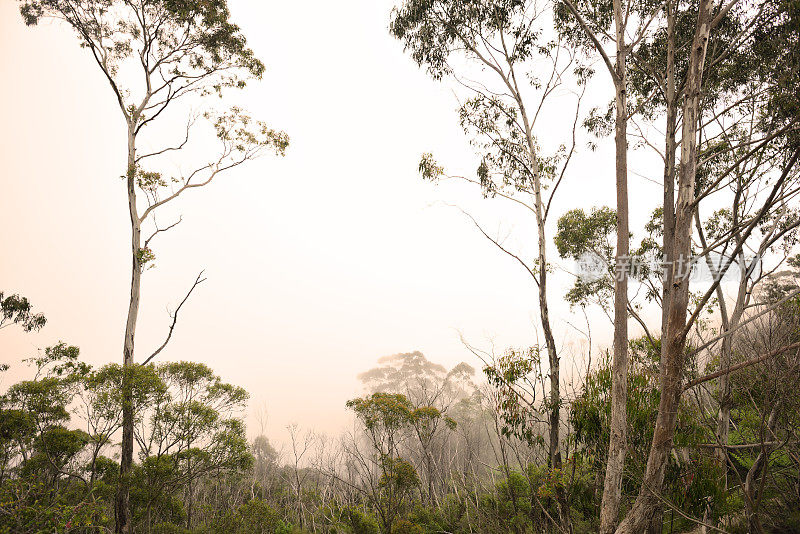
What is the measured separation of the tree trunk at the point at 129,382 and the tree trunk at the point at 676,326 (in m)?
8.97

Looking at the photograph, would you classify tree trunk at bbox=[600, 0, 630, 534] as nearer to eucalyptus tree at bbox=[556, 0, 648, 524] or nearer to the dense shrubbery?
eucalyptus tree at bbox=[556, 0, 648, 524]

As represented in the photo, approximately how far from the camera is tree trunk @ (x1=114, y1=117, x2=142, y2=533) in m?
8.19

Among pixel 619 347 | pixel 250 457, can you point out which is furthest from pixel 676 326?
pixel 250 457

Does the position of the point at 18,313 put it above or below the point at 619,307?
above

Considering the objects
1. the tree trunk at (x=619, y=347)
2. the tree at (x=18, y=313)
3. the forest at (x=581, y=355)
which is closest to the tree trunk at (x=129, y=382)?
the forest at (x=581, y=355)

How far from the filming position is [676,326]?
360 cm

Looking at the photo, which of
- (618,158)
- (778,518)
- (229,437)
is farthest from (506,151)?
(229,437)

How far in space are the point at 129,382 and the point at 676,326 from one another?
375 inches

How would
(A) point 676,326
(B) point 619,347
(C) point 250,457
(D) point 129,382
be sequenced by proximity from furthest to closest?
(C) point 250,457
(D) point 129,382
(B) point 619,347
(A) point 676,326

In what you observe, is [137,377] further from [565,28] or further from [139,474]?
[565,28]

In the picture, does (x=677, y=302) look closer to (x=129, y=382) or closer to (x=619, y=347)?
(x=619, y=347)

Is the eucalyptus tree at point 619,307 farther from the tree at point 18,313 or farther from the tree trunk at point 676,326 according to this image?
the tree at point 18,313

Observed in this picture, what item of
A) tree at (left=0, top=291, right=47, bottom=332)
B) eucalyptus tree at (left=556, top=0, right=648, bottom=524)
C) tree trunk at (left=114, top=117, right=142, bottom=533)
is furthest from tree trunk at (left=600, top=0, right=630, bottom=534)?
tree at (left=0, top=291, right=47, bottom=332)

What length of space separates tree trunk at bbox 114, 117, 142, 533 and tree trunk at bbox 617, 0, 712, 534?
8.97 metres
